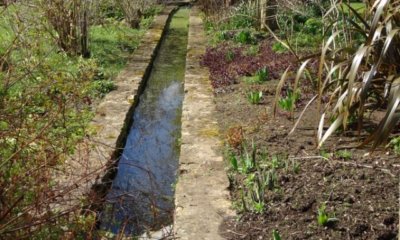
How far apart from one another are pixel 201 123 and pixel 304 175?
185cm

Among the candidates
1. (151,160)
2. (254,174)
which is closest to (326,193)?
(254,174)

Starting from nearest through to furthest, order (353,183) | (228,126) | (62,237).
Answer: (62,237) → (353,183) → (228,126)

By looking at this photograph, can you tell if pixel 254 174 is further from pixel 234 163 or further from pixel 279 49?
pixel 279 49

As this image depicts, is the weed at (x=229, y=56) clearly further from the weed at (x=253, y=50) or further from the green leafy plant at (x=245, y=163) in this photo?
the green leafy plant at (x=245, y=163)

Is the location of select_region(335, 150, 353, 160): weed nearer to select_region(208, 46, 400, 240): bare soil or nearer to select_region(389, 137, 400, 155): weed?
select_region(208, 46, 400, 240): bare soil

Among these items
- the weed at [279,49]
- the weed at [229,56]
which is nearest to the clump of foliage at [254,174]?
the weed at [229,56]

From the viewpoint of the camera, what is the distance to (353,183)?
12.6ft

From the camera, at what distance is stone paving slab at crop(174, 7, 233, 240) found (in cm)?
359

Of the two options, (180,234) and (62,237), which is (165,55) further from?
(62,237)

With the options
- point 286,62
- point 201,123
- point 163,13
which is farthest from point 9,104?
point 163,13

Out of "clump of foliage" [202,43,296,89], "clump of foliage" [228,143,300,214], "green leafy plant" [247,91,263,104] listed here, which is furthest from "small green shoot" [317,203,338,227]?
"clump of foliage" [202,43,296,89]

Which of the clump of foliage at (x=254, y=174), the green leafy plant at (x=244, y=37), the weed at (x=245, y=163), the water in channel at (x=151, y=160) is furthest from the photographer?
the green leafy plant at (x=244, y=37)

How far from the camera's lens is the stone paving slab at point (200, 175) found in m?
3.59

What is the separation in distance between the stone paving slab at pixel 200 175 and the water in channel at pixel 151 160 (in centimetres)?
16
